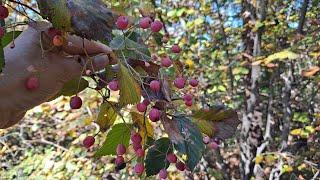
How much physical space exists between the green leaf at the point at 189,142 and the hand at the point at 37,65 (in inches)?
4.1

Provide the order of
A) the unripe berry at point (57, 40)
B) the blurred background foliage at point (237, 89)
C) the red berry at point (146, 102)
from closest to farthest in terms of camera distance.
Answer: the unripe berry at point (57, 40)
the red berry at point (146, 102)
the blurred background foliage at point (237, 89)

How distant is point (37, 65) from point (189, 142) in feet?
0.58

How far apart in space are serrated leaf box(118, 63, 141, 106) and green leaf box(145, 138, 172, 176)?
0.11 meters

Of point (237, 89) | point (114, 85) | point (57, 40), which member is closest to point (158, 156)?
point (114, 85)

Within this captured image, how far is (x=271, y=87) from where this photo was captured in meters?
2.90

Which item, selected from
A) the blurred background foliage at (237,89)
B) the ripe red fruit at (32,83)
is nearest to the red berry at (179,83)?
the ripe red fruit at (32,83)

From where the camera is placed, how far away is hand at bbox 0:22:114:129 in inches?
18.2

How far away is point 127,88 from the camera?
465 millimetres

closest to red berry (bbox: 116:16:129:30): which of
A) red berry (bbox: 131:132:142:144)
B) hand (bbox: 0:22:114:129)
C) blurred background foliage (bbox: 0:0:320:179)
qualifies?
hand (bbox: 0:22:114:129)

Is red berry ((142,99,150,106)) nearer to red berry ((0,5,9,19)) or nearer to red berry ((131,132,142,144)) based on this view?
red berry ((131,132,142,144))

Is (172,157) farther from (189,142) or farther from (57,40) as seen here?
(57,40)

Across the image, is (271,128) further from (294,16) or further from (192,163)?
(192,163)

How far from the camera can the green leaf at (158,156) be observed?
0.57 m

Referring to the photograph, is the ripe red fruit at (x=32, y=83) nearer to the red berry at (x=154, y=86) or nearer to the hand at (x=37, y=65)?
the hand at (x=37, y=65)
